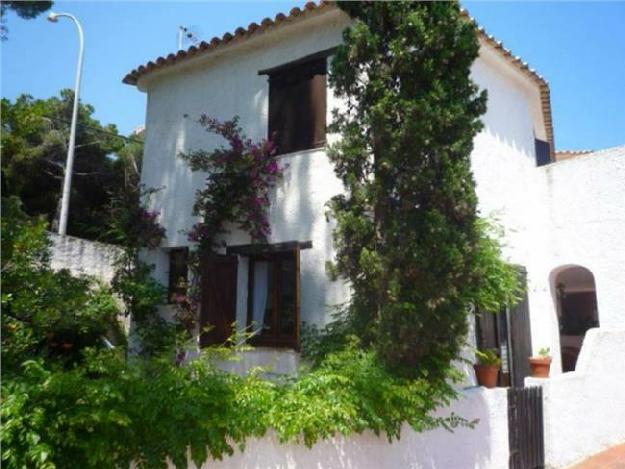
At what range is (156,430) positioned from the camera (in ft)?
11.7

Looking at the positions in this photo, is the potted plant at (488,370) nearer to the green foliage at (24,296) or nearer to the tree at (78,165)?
the green foliage at (24,296)

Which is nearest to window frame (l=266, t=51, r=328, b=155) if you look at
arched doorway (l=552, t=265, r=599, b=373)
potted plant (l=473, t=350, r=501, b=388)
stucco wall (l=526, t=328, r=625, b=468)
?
potted plant (l=473, t=350, r=501, b=388)

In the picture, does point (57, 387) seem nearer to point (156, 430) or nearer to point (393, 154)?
point (156, 430)

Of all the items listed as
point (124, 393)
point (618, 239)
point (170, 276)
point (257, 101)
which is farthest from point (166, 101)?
point (618, 239)

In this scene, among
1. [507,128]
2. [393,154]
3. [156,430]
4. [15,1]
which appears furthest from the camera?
[507,128]

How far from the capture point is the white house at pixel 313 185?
816 centimetres

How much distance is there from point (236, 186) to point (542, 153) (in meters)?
7.78

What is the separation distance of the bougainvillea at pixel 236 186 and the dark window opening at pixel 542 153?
6.63m

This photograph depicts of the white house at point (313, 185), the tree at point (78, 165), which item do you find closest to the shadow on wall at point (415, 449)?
the white house at point (313, 185)

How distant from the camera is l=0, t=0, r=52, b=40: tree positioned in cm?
660

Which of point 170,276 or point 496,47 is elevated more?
point 496,47

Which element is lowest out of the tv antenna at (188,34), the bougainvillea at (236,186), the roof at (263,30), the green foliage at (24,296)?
the green foliage at (24,296)

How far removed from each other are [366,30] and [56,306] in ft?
15.5

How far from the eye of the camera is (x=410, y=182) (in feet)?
19.0
